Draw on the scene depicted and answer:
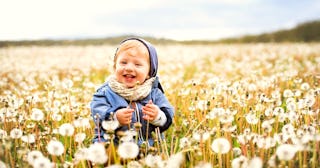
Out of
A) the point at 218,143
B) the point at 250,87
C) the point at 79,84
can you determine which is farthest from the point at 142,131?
the point at 79,84

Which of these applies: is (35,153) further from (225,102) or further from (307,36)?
(307,36)

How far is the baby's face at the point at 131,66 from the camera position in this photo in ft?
10.8

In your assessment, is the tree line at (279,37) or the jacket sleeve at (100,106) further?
the tree line at (279,37)

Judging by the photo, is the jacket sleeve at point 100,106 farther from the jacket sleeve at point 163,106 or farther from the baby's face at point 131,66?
the jacket sleeve at point 163,106

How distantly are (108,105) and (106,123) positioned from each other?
79 centimetres

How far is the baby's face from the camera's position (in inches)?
130

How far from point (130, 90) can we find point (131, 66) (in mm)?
178

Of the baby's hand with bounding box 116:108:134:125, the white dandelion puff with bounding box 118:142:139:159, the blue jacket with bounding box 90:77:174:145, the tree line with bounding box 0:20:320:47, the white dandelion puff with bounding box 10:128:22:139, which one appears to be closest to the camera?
the white dandelion puff with bounding box 118:142:139:159

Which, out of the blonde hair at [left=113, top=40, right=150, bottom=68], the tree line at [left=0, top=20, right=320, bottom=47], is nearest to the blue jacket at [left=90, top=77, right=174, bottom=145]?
the blonde hair at [left=113, top=40, right=150, bottom=68]

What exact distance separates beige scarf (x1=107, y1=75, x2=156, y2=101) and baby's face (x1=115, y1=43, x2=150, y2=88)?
0.04 metres

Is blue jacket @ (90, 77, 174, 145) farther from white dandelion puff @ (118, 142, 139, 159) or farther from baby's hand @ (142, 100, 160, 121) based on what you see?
white dandelion puff @ (118, 142, 139, 159)

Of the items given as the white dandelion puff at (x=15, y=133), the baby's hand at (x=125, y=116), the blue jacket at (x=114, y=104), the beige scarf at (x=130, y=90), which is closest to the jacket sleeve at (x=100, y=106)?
the blue jacket at (x=114, y=104)

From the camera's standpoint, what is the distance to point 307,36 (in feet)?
76.7

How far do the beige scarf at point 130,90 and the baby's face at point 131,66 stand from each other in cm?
4
